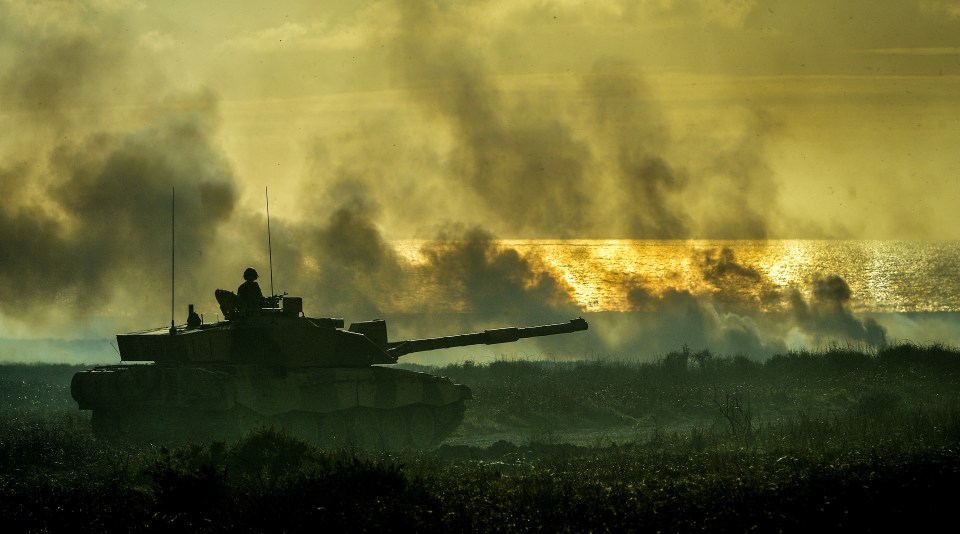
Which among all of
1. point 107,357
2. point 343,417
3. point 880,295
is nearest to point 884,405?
point 343,417

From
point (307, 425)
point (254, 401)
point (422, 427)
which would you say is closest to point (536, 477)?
A: point (254, 401)

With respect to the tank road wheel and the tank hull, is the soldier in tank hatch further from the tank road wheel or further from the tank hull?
the tank road wheel

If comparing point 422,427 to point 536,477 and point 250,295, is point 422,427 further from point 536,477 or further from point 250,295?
point 536,477

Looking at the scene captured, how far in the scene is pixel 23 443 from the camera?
2361 cm

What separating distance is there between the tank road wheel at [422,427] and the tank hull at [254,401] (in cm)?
3

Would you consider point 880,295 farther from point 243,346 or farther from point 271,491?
point 271,491

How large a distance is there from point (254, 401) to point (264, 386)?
385 millimetres

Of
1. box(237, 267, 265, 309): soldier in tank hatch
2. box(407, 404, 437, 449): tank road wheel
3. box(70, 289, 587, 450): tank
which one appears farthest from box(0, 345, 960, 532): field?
box(237, 267, 265, 309): soldier in tank hatch

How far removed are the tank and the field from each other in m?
1.12

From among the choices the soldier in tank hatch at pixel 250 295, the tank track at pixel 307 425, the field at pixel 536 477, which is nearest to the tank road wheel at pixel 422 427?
the tank track at pixel 307 425

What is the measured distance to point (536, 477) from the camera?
17.8 metres

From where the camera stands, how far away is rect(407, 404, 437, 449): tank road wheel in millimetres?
28203

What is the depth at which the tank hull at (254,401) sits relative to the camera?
24.9 metres

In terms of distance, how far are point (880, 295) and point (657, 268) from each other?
26670 millimetres
